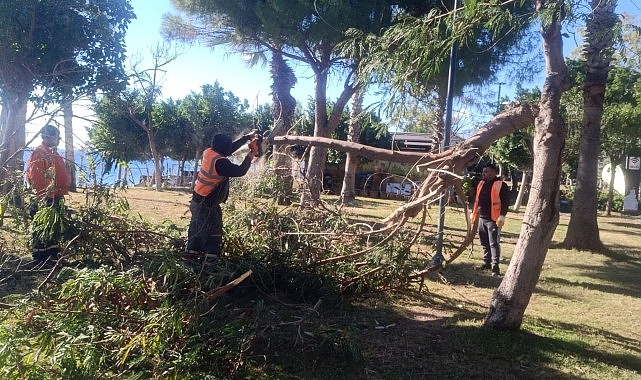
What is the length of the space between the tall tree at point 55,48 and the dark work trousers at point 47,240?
1.30 metres

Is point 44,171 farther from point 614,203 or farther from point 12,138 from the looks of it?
point 614,203

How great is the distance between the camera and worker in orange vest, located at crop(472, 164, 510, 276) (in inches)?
306

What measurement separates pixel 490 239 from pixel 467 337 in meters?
3.39

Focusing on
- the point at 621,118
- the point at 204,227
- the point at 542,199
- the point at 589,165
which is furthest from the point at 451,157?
the point at 621,118

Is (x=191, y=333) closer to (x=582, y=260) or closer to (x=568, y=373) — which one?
(x=568, y=373)

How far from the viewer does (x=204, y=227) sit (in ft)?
18.1

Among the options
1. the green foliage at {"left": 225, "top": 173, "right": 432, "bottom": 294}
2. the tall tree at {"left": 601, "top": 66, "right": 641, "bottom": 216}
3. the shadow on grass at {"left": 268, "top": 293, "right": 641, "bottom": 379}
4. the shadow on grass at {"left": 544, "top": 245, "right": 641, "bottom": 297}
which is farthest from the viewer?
the tall tree at {"left": 601, "top": 66, "right": 641, "bottom": 216}

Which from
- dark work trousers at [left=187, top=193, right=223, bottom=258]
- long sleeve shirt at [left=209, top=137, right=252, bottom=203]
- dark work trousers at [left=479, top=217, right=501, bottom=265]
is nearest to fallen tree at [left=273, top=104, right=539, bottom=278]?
long sleeve shirt at [left=209, top=137, right=252, bottom=203]

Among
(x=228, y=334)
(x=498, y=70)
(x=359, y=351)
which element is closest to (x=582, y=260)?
(x=498, y=70)

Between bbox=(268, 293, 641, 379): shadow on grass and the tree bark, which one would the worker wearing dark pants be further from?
the tree bark

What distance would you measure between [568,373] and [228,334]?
2.66 metres

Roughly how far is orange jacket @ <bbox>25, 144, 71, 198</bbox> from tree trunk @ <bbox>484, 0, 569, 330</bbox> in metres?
4.84

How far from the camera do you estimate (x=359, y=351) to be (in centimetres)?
412

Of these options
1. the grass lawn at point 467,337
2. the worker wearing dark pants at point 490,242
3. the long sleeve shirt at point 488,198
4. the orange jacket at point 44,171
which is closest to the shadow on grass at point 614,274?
the grass lawn at point 467,337
